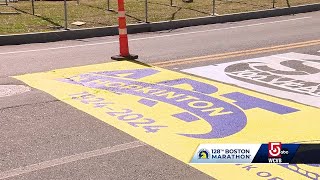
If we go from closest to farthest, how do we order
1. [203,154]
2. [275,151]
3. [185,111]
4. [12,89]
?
[275,151] → [203,154] → [185,111] → [12,89]

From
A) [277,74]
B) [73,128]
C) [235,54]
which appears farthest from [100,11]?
[73,128]

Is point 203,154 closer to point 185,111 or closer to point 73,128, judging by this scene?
point 73,128

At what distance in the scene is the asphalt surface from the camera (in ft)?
15.0

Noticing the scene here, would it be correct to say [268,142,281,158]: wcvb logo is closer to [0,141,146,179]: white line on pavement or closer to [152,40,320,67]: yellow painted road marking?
[0,141,146,179]: white line on pavement

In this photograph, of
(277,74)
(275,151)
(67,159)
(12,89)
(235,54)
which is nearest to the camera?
(275,151)

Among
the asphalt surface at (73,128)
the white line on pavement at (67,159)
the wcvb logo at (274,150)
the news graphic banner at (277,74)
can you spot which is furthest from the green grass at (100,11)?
the wcvb logo at (274,150)

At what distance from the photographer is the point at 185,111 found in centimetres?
630

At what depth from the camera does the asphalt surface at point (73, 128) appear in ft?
15.0

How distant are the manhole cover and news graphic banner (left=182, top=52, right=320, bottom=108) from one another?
2895mm

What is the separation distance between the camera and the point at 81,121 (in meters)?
5.93

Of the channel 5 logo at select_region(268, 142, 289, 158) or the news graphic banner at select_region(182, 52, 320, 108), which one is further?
the news graphic banner at select_region(182, 52, 320, 108)

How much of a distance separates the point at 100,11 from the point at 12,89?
10.1 m

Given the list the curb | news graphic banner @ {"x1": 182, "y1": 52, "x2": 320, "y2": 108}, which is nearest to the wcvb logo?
news graphic banner @ {"x1": 182, "y1": 52, "x2": 320, "y2": 108}

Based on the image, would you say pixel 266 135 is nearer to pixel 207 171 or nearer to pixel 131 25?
pixel 207 171
